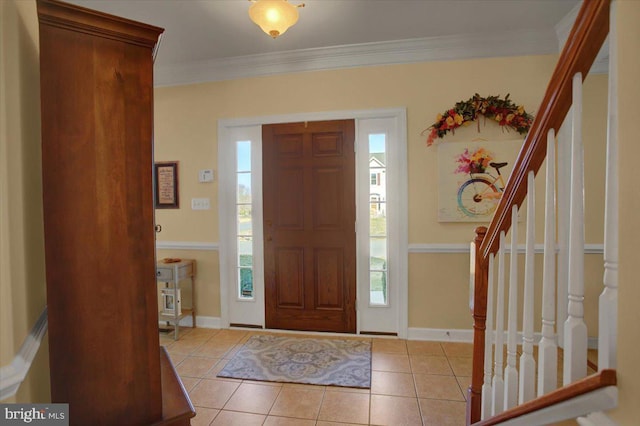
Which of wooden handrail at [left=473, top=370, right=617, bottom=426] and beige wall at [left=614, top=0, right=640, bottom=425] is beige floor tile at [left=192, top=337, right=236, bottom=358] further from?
beige wall at [left=614, top=0, right=640, bottom=425]

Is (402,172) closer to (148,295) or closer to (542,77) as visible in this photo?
(542,77)

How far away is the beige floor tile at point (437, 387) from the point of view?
191 cm

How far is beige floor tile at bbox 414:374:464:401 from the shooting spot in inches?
75.3

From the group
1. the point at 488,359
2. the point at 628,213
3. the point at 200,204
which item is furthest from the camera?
the point at 200,204

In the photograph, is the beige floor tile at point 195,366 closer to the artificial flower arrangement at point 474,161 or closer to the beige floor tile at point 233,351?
the beige floor tile at point 233,351

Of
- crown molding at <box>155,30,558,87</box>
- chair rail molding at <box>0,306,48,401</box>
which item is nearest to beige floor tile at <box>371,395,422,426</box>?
chair rail molding at <box>0,306,48,401</box>

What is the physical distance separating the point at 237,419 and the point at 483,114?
9.81 feet

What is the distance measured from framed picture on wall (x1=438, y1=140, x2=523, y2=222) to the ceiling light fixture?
166 centimetres

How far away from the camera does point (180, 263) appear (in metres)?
2.89

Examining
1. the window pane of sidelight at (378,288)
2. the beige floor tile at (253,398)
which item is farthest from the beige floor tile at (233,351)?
the window pane of sidelight at (378,288)

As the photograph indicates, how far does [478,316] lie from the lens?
1.29 meters

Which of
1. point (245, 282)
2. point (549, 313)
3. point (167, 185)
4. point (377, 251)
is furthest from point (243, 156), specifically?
point (549, 313)

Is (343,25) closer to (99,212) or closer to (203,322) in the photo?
(99,212)

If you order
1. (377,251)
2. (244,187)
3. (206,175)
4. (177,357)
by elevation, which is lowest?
(177,357)
